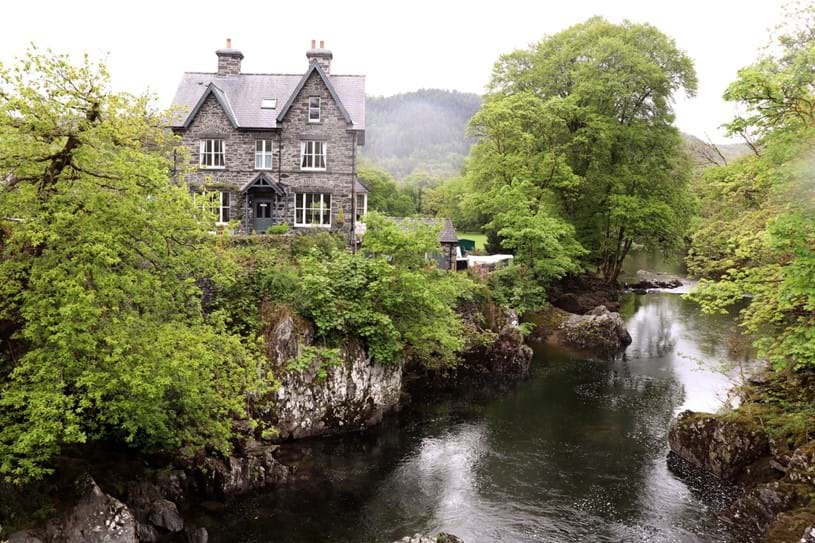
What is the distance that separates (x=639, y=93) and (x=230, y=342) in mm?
38173

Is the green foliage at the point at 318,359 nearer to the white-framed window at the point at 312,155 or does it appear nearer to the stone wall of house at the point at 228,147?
the white-framed window at the point at 312,155

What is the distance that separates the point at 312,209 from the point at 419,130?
133m

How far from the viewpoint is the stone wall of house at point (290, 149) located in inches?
1417

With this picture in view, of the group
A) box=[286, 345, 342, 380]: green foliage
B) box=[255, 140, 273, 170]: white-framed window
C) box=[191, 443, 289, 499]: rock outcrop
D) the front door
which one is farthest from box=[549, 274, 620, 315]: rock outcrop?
box=[191, 443, 289, 499]: rock outcrop

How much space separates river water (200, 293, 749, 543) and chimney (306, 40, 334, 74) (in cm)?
2317

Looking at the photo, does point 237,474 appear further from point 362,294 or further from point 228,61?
point 228,61

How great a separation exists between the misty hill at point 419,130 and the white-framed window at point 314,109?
94.5m

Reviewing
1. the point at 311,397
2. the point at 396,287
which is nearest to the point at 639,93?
the point at 396,287

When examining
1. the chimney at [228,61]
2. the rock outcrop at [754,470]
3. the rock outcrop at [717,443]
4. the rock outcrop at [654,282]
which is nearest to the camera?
the rock outcrop at [754,470]

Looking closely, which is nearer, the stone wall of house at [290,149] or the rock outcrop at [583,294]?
the stone wall of house at [290,149]

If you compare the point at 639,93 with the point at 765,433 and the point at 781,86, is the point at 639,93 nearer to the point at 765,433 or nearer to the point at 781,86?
the point at 781,86

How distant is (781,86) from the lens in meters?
17.5

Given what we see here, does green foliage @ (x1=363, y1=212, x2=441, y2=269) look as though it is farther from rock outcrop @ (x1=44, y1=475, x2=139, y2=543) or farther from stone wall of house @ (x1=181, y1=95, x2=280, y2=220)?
rock outcrop @ (x1=44, y1=475, x2=139, y2=543)

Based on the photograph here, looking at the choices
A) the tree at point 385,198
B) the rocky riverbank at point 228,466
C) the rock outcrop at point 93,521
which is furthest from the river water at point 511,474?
the tree at point 385,198
